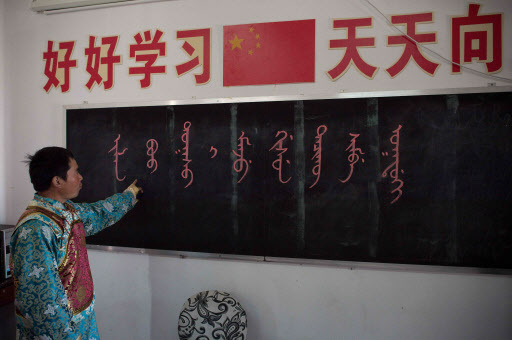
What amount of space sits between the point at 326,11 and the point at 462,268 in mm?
1472

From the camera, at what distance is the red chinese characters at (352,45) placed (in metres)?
1.73

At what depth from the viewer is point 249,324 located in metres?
1.90

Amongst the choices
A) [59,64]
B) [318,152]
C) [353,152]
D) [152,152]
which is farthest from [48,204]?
[353,152]

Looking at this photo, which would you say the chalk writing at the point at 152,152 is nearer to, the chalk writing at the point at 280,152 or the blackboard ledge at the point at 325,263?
the blackboard ledge at the point at 325,263

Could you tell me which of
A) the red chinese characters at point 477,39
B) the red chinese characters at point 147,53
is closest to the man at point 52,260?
the red chinese characters at point 147,53

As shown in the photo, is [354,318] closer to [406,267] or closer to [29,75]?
[406,267]

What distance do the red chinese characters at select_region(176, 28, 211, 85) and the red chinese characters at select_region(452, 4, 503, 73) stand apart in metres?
1.27

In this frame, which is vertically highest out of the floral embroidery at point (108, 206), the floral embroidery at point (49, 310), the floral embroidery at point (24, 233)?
the floral embroidery at point (108, 206)

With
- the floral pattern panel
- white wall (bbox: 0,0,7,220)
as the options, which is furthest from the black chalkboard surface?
white wall (bbox: 0,0,7,220)

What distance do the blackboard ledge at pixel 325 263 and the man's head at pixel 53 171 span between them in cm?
71

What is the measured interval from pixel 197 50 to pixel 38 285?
137 centimetres

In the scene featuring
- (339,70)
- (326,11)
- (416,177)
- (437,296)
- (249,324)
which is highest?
(326,11)

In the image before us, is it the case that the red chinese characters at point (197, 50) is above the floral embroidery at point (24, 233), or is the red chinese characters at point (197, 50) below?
above

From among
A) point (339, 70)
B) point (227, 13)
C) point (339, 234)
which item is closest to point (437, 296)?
point (339, 234)
